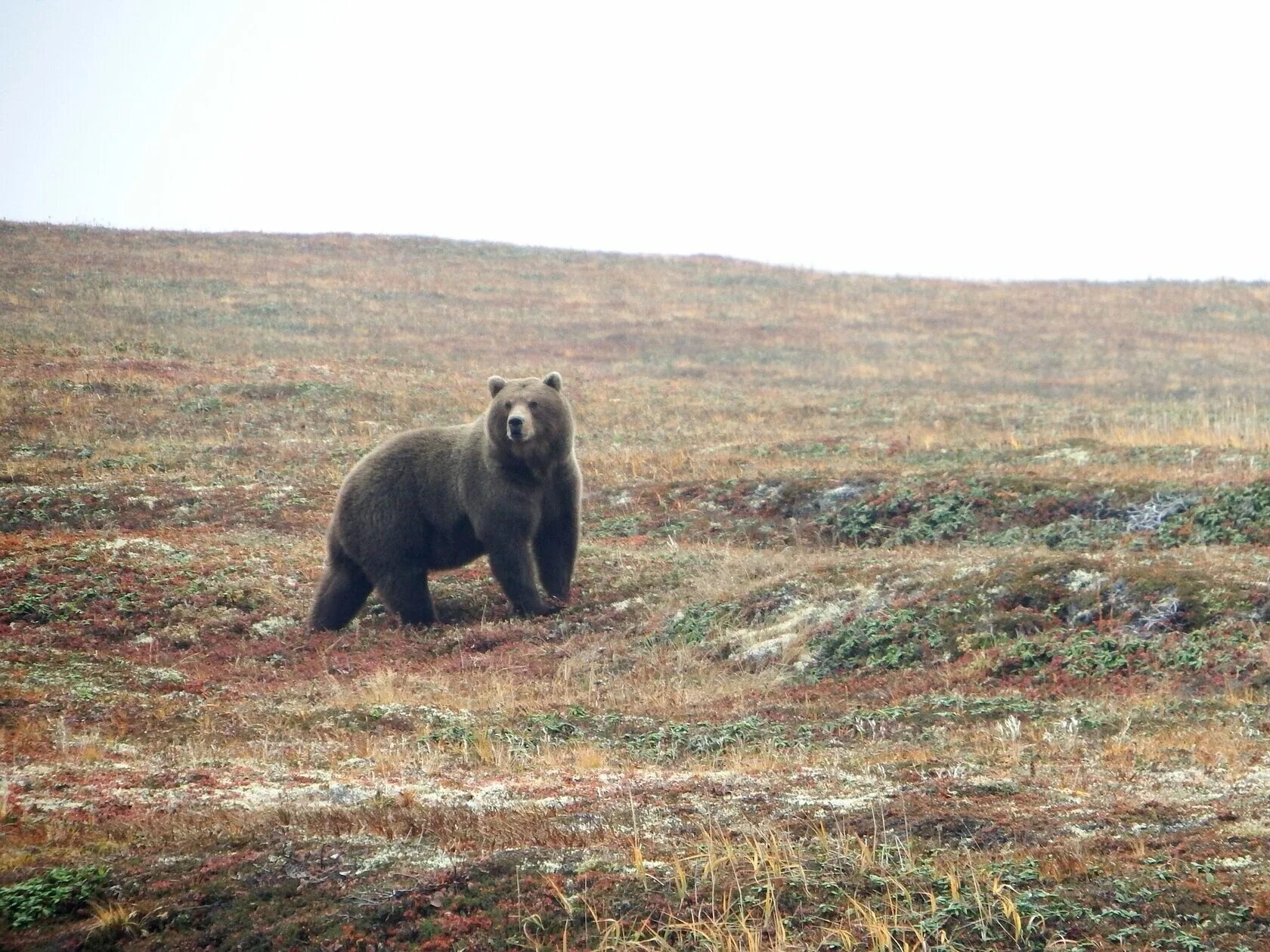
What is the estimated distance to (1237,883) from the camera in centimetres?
590

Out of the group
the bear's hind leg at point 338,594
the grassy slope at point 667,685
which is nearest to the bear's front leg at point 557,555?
the grassy slope at point 667,685

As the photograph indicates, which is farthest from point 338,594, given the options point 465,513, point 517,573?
point 517,573

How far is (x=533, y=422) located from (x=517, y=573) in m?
1.81

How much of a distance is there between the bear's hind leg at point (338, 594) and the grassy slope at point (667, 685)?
0.33 metres

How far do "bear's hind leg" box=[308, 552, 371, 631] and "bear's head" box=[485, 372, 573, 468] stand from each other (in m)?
2.32

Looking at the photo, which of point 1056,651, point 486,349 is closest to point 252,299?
point 486,349

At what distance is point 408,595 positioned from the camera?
51.3 feet

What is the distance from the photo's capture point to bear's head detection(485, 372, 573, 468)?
1498 cm

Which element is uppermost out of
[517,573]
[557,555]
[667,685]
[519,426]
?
[519,426]

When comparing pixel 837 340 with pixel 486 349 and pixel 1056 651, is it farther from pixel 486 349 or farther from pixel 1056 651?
pixel 1056 651

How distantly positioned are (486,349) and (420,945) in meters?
37.1

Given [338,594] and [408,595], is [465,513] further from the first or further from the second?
[338,594]

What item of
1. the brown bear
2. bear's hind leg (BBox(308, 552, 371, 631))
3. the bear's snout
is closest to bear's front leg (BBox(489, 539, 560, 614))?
the brown bear

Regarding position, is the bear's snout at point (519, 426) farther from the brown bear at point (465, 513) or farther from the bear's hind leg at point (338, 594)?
the bear's hind leg at point (338, 594)
